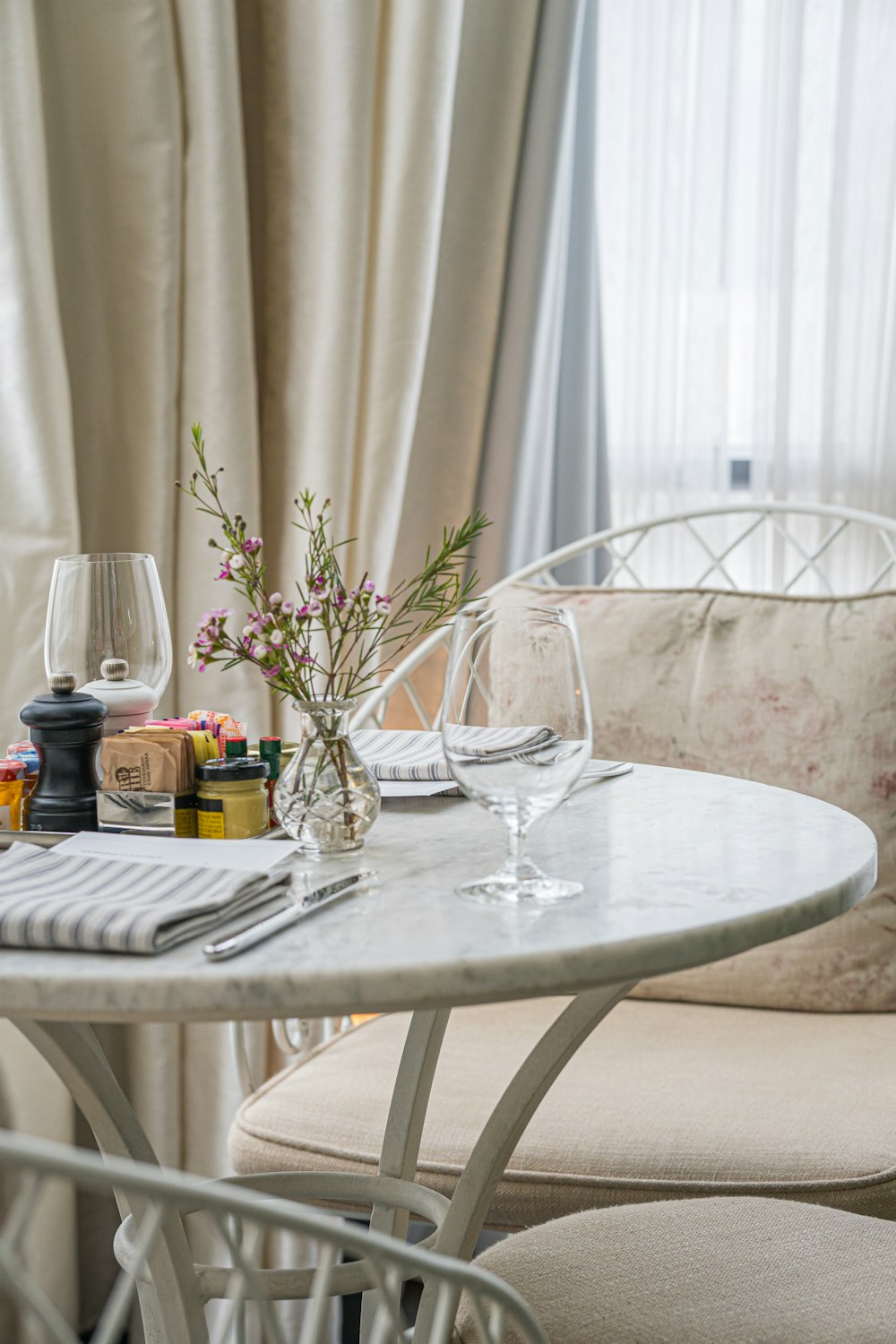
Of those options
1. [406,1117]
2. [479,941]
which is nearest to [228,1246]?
[479,941]

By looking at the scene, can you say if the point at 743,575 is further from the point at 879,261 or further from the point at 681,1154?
the point at 681,1154

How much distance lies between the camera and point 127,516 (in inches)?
74.9

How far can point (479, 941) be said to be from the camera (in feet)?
2.27

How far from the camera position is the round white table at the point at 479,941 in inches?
25.4

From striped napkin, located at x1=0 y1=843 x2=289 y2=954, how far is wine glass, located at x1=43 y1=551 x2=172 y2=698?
0.92 ft

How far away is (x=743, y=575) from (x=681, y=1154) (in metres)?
1.21

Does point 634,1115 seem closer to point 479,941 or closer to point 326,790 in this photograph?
point 326,790

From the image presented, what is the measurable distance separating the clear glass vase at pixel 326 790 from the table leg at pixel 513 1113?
0.71ft

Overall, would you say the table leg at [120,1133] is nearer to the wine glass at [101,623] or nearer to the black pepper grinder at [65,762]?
the black pepper grinder at [65,762]

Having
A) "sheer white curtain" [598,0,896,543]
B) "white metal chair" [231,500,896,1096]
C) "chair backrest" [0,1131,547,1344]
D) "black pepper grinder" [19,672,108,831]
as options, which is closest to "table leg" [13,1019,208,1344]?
"black pepper grinder" [19,672,108,831]

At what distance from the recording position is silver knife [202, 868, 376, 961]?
0.68 metres

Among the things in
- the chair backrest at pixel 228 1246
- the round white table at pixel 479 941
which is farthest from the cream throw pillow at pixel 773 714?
the chair backrest at pixel 228 1246

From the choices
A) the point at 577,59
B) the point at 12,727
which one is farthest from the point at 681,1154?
the point at 577,59

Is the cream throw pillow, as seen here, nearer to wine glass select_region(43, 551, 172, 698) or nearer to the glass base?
wine glass select_region(43, 551, 172, 698)
